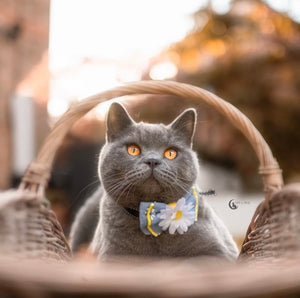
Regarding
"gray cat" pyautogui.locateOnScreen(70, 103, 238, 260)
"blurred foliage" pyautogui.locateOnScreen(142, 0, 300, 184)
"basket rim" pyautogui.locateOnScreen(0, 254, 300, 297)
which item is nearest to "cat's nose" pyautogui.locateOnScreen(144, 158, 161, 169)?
"gray cat" pyautogui.locateOnScreen(70, 103, 238, 260)

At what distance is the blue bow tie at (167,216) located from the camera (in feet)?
3.98

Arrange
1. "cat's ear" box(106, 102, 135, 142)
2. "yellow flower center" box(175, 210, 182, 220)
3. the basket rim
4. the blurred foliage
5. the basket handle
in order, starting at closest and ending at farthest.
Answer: the basket rim, the basket handle, "yellow flower center" box(175, 210, 182, 220), "cat's ear" box(106, 102, 135, 142), the blurred foliage

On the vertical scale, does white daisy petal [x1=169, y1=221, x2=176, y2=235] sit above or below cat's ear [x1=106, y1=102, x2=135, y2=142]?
below

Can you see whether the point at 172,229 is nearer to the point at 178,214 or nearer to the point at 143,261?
the point at 178,214

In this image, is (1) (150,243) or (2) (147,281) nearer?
(2) (147,281)

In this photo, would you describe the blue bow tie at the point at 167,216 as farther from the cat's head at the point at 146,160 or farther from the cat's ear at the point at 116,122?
the cat's ear at the point at 116,122

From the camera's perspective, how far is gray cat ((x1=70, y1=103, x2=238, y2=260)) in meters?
1.23

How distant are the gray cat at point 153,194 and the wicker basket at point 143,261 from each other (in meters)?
0.12

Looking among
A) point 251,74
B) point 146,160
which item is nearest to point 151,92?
point 146,160

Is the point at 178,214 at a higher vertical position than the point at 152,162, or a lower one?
lower

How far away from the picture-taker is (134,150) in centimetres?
130

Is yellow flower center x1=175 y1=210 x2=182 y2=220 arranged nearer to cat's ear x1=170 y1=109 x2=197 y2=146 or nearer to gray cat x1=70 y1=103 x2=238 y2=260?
gray cat x1=70 y1=103 x2=238 y2=260

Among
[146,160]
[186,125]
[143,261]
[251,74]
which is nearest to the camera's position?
[143,261]

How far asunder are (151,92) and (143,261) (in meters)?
0.48
